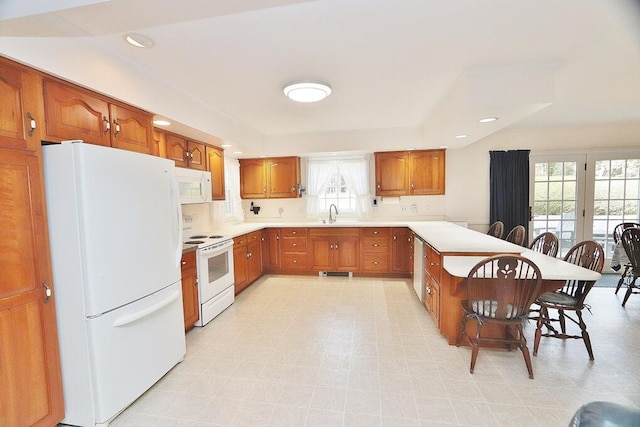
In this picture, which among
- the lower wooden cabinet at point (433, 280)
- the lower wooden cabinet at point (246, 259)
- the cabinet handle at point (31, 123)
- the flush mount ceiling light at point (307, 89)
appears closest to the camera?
the cabinet handle at point (31, 123)

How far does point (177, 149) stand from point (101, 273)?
1801mm

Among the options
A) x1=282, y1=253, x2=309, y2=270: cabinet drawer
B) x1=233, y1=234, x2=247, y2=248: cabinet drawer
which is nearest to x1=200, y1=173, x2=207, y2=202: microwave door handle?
x1=233, y1=234, x2=247, y2=248: cabinet drawer

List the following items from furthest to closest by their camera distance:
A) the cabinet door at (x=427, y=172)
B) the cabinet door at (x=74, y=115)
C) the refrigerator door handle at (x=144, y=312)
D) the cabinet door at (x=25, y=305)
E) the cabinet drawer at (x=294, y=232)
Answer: the cabinet drawer at (x=294, y=232) < the cabinet door at (x=427, y=172) < the refrigerator door handle at (x=144, y=312) < the cabinet door at (x=74, y=115) < the cabinet door at (x=25, y=305)

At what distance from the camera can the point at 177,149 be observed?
9.98ft

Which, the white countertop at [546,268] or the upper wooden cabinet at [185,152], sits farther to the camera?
the upper wooden cabinet at [185,152]

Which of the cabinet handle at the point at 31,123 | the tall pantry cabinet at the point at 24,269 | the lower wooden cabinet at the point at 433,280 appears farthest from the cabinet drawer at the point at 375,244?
the cabinet handle at the point at 31,123

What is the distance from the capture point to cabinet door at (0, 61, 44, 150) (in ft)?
4.49

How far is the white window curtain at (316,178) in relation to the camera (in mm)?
5074

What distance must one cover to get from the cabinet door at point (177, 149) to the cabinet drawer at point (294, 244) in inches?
81.8

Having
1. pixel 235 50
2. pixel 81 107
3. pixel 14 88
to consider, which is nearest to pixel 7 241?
pixel 14 88

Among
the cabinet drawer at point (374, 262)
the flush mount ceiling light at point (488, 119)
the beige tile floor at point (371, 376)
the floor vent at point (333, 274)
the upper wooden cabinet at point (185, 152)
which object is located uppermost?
the flush mount ceiling light at point (488, 119)

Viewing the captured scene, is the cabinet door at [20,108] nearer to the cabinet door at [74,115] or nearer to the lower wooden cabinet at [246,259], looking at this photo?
the cabinet door at [74,115]

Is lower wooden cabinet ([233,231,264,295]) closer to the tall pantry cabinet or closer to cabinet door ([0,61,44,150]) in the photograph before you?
the tall pantry cabinet

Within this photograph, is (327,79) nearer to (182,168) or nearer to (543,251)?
(182,168)
